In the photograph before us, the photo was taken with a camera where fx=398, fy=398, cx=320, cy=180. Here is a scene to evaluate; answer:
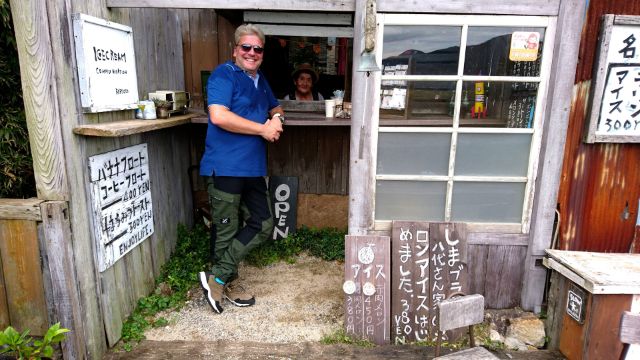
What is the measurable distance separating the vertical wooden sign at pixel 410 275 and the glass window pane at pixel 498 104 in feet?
3.16

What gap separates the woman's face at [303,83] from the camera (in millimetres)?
4607

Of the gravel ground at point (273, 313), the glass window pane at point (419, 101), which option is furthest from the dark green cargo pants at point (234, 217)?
the glass window pane at point (419, 101)

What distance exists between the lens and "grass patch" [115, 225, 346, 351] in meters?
3.40

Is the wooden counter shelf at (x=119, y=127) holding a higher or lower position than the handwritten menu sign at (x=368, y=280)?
higher

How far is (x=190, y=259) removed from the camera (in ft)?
13.8

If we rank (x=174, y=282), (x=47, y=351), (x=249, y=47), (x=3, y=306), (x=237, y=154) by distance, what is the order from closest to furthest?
(x=47, y=351), (x=3, y=306), (x=249, y=47), (x=237, y=154), (x=174, y=282)

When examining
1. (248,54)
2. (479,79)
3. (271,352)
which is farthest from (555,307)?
(248,54)

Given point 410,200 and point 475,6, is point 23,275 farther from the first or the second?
point 475,6

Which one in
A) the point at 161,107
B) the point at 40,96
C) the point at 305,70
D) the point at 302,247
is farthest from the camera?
the point at 302,247

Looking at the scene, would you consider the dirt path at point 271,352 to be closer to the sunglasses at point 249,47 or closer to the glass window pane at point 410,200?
the glass window pane at point 410,200

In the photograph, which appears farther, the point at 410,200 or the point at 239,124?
the point at 410,200

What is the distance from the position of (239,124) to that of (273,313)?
172 centimetres

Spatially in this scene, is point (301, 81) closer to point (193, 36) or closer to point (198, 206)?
point (193, 36)

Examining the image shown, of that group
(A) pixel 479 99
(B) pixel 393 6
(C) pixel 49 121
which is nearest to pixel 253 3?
(B) pixel 393 6
